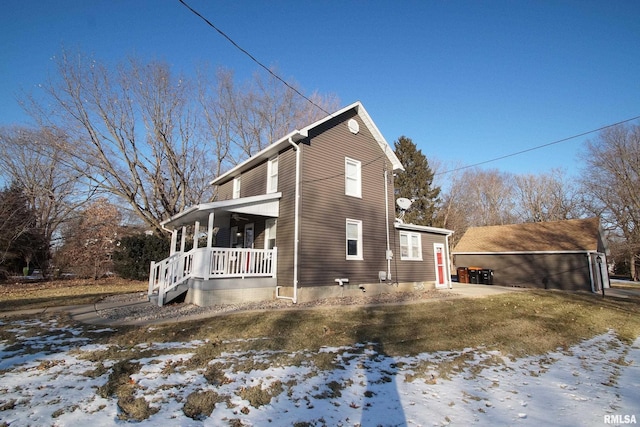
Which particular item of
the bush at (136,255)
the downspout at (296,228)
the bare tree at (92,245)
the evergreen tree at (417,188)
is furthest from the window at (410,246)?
the bare tree at (92,245)

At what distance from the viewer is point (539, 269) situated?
813 inches

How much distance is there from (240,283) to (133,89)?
703 inches

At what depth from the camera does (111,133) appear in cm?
2042

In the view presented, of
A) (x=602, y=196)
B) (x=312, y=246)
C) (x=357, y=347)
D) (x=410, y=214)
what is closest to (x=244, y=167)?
(x=312, y=246)

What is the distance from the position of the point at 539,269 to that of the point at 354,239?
15.0 meters

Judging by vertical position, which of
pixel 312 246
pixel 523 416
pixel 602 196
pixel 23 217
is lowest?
pixel 523 416

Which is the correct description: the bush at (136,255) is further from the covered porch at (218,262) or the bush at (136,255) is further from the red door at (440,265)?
the red door at (440,265)

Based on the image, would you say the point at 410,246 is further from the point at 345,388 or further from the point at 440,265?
the point at 345,388

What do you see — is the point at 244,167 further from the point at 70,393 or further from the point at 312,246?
the point at 70,393

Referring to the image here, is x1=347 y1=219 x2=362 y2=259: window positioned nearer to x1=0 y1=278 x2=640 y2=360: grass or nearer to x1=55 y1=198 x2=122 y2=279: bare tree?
x1=0 y1=278 x2=640 y2=360: grass

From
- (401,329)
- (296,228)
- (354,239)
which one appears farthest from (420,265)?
(401,329)

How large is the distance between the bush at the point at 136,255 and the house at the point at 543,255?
828 inches

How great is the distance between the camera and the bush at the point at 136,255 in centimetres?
1895
